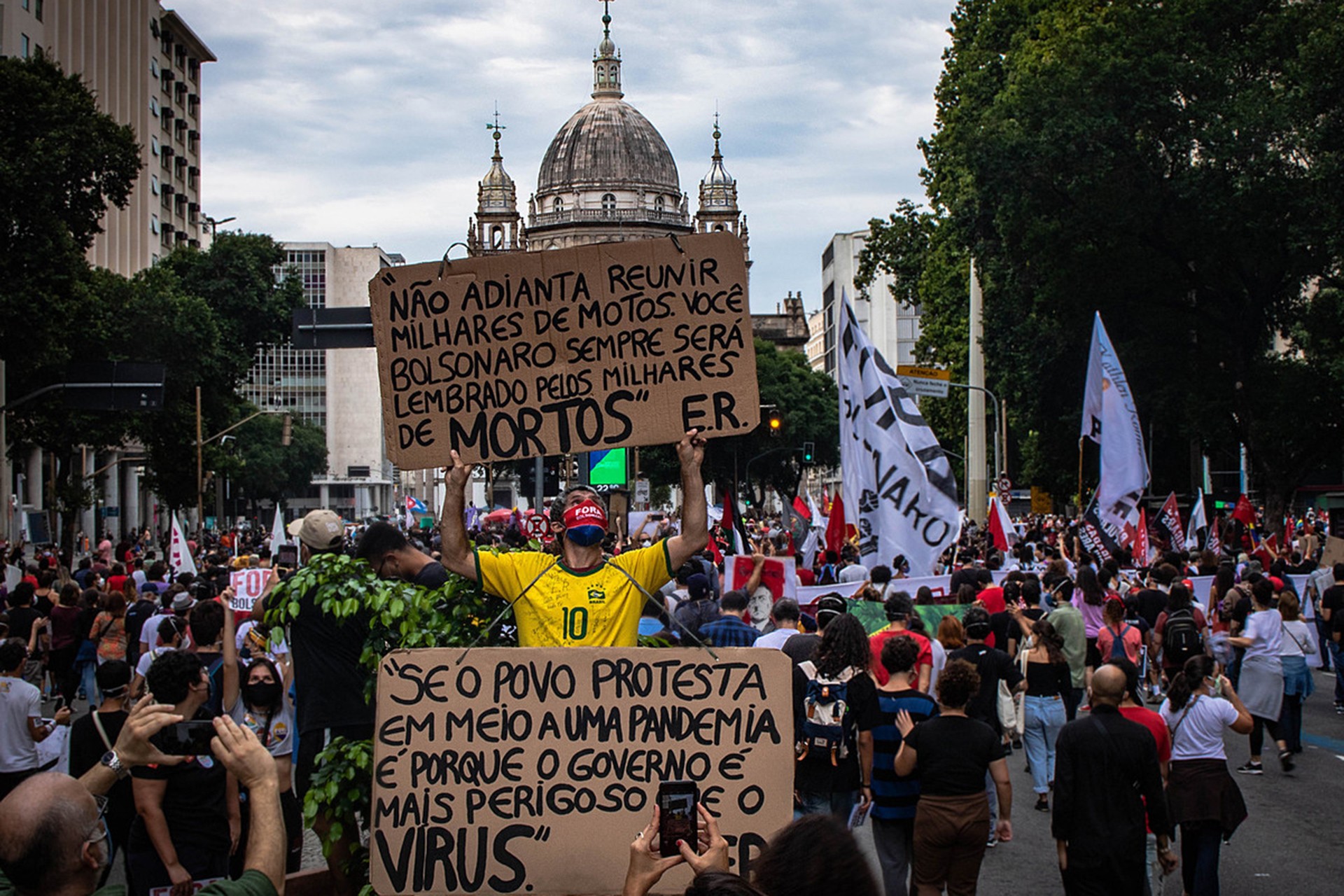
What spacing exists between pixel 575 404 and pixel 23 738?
4154 mm

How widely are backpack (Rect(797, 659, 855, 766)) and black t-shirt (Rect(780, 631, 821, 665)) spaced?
51 centimetres

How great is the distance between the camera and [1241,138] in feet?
91.0

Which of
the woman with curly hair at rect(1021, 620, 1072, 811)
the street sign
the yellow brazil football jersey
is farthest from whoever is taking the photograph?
the street sign

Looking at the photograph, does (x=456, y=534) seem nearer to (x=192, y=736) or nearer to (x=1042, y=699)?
(x=192, y=736)

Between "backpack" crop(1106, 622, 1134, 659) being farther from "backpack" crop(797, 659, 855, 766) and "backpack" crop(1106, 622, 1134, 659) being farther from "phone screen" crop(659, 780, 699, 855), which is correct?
"phone screen" crop(659, 780, 699, 855)

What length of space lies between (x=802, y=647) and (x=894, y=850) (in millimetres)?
1250

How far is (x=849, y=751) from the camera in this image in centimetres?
708

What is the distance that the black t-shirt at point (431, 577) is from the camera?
19.4 ft

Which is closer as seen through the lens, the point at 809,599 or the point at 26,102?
the point at 809,599

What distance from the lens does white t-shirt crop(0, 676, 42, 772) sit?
7.87 m

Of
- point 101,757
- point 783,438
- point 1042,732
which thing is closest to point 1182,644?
point 1042,732

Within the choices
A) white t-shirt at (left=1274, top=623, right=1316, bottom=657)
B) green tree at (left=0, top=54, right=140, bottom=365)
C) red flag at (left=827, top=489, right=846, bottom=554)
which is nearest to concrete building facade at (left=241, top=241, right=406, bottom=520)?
green tree at (left=0, top=54, right=140, bottom=365)

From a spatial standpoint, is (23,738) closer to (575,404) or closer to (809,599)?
(575,404)

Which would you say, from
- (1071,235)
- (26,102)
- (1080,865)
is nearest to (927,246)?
(1071,235)
